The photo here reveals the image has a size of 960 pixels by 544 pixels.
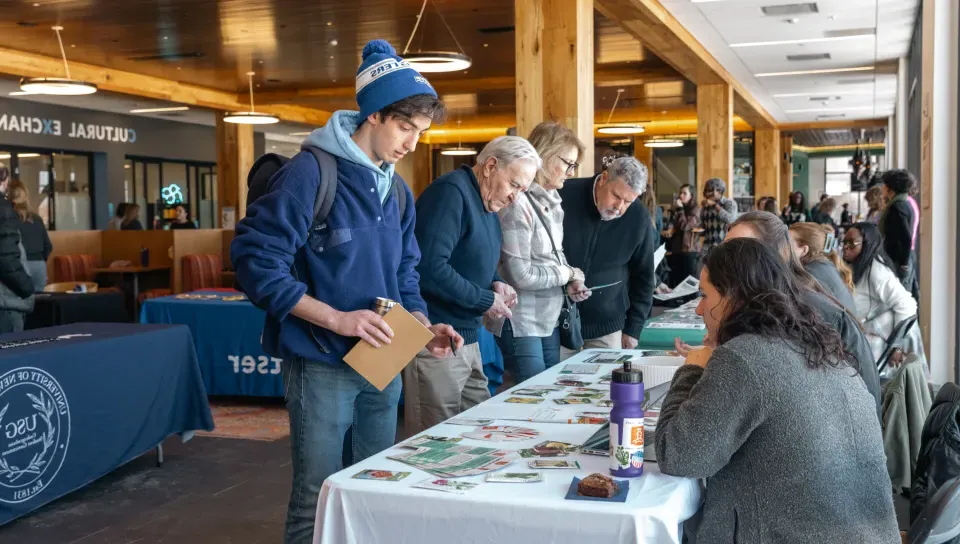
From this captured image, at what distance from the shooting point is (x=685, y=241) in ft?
35.9

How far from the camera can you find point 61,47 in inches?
446

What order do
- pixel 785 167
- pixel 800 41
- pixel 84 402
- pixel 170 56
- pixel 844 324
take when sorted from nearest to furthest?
1. pixel 844 324
2. pixel 84 402
3. pixel 800 41
4. pixel 170 56
5. pixel 785 167

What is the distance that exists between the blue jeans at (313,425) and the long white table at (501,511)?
0.88 feet

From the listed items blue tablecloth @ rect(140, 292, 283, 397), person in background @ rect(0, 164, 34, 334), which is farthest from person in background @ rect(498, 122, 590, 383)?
person in background @ rect(0, 164, 34, 334)

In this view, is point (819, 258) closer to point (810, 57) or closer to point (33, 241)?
point (33, 241)

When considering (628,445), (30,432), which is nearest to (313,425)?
(628,445)

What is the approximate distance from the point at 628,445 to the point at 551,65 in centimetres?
465

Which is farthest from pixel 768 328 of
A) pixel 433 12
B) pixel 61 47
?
pixel 61 47

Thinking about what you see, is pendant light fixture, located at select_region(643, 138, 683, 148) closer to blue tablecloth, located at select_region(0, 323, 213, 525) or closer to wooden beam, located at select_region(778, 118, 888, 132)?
wooden beam, located at select_region(778, 118, 888, 132)

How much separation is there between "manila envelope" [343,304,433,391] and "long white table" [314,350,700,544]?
29cm

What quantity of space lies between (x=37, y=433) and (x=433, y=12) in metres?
6.82

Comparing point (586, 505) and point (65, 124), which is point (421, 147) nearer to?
point (65, 124)

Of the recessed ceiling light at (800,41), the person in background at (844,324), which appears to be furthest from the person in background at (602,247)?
the recessed ceiling light at (800,41)

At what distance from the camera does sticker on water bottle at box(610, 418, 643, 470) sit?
6.15 feet
